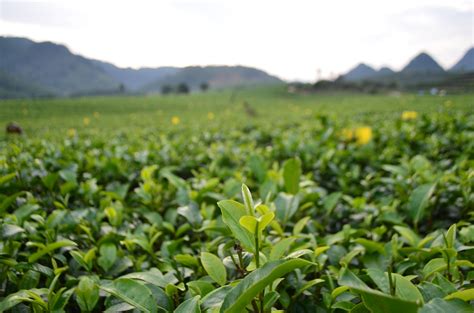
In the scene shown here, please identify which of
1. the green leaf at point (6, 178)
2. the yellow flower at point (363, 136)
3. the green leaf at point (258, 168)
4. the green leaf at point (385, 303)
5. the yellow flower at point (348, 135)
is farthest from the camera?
the yellow flower at point (348, 135)

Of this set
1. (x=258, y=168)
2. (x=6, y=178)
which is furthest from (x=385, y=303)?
(x=6, y=178)

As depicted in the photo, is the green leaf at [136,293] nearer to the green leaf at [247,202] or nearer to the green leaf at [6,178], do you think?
the green leaf at [247,202]

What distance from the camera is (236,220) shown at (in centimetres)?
77

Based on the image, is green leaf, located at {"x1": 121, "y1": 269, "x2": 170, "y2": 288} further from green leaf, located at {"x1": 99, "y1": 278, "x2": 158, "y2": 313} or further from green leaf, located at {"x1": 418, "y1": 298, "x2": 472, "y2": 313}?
green leaf, located at {"x1": 418, "y1": 298, "x2": 472, "y2": 313}

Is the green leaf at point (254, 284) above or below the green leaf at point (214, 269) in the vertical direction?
above

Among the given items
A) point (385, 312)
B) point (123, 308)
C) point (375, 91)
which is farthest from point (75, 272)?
point (375, 91)

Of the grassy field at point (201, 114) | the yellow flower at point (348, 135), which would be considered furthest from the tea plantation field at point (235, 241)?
the grassy field at point (201, 114)

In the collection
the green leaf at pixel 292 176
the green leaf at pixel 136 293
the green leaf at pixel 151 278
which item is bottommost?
the green leaf at pixel 151 278

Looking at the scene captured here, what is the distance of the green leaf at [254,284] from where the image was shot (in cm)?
58

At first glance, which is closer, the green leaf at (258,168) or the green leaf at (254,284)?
the green leaf at (254,284)

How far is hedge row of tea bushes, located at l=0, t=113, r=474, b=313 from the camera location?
74 cm

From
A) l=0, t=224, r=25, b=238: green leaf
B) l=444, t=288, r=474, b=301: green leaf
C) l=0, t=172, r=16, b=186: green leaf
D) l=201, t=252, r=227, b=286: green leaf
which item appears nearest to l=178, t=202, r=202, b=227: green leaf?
l=201, t=252, r=227, b=286: green leaf

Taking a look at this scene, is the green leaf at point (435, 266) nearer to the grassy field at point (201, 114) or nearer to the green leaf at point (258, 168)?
the green leaf at point (258, 168)

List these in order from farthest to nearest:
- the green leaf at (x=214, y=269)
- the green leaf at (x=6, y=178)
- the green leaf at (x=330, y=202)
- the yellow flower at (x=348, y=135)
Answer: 1. the yellow flower at (x=348, y=135)
2. the green leaf at (x=330, y=202)
3. the green leaf at (x=6, y=178)
4. the green leaf at (x=214, y=269)
